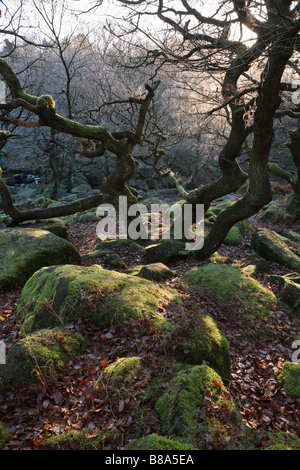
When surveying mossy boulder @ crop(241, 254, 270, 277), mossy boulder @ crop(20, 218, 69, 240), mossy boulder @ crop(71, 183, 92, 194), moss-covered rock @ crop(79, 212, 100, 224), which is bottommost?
mossy boulder @ crop(241, 254, 270, 277)

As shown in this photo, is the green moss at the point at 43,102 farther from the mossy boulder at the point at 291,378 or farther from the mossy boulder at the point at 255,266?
the mossy boulder at the point at 291,378

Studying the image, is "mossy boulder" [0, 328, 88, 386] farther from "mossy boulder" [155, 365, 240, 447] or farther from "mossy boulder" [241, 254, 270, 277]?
"mossy boulder" [241, 254, 270, 277]

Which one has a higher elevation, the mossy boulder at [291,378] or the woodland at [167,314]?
the woodland at [167,314]

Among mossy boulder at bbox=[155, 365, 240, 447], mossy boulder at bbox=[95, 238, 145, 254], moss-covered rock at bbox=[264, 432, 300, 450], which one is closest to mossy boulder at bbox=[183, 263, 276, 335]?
moss-covered rock at bbox=[264, 432, 300, 450]

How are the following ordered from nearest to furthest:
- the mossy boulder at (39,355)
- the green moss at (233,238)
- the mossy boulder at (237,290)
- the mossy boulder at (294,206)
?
1. the mossy boulder at (39,355)
2. the mossy boulder at (237,290)
3. the green moss at (233,238)
4. the mossy boulder at (294,206)

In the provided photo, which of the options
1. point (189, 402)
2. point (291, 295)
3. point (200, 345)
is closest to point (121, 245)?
point (291, 295)

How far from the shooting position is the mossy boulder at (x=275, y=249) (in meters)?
9.75

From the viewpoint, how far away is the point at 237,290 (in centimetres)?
729

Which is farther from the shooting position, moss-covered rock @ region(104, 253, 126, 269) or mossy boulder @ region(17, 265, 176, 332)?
moss-covered rock @ region(104, 253, 126, 269)

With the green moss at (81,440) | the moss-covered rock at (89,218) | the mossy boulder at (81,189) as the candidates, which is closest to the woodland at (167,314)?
the green moss at (81,440)

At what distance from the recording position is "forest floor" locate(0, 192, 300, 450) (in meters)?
2.98

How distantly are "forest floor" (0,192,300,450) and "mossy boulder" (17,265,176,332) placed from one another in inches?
8.1

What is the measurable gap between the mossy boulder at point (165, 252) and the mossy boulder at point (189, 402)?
6396 mm
